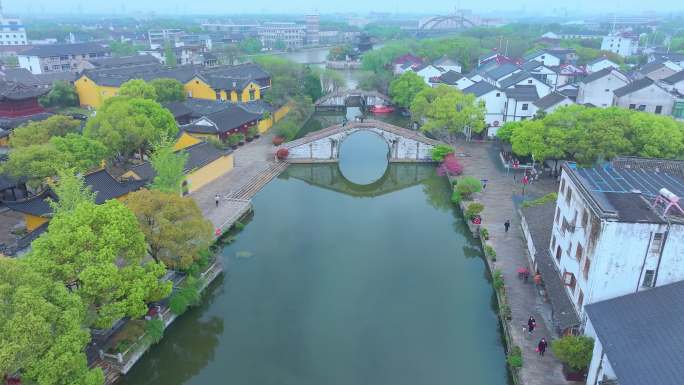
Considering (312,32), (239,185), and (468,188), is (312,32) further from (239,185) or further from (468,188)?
(468,188)

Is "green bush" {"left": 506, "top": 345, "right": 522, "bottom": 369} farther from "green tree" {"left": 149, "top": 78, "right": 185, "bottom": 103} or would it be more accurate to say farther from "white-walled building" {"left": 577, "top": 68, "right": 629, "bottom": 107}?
"green tree" {"left": 149, "top": 78, "right": 185, "bottom": 103}

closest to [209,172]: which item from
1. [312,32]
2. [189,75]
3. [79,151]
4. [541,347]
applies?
[79,151]

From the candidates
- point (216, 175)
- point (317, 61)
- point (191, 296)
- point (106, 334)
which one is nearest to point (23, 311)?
point (106, 334)

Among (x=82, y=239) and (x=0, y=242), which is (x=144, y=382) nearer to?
(x=82, y=239)

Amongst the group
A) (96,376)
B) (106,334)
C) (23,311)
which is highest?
(23,311)

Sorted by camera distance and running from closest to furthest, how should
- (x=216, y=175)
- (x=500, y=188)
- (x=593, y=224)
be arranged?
(x=593, y=224) < (x=500, y=188) < (x=216, y=175)

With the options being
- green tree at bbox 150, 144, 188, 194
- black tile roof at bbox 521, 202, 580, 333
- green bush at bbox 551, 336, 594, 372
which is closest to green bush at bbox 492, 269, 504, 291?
black tile roof at bbox 521, 202, 580, 333
